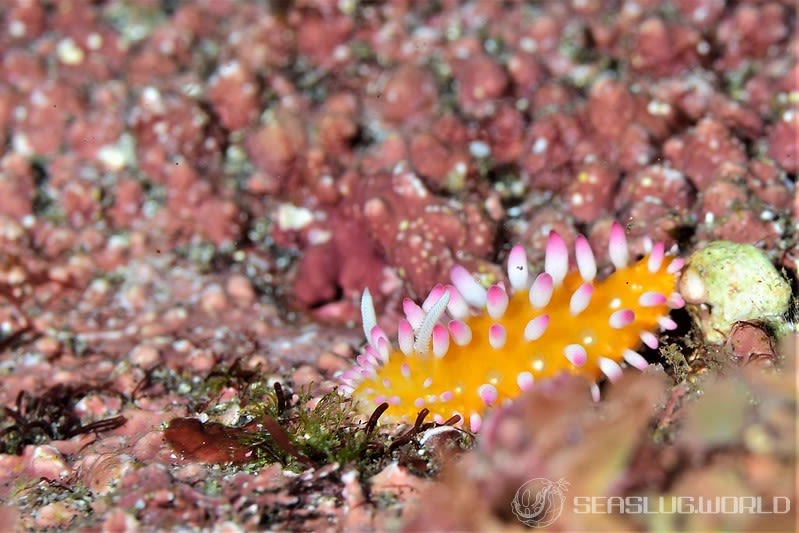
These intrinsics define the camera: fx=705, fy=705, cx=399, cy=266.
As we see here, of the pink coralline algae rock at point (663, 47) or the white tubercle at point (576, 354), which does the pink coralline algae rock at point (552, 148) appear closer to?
the pink coralline algae rock at point (663, 47)

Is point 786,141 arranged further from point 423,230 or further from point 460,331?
point 460,331

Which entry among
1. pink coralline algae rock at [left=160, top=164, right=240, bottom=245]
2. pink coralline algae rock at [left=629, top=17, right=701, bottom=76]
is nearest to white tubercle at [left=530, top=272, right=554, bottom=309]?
pink coralline algae rock at [left=160, top=164, right=240, bottom=245]

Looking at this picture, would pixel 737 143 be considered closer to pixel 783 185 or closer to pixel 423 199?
pixel 783 185

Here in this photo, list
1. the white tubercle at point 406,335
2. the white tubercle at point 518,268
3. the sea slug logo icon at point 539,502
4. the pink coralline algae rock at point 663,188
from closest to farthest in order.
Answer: the sea slug logo icon at point 539,502 → the white tubercle at point 406,335 → the white tubercle at point 518,268 → the pink coralline algae rock at point 663,188

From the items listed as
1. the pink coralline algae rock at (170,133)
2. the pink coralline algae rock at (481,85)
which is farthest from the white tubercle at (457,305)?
the pink coralline algae rock at (170,133)

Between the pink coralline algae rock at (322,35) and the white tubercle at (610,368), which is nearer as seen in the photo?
the white tubercle at (610,368)

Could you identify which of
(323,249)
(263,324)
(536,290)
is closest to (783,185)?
(536,290)
